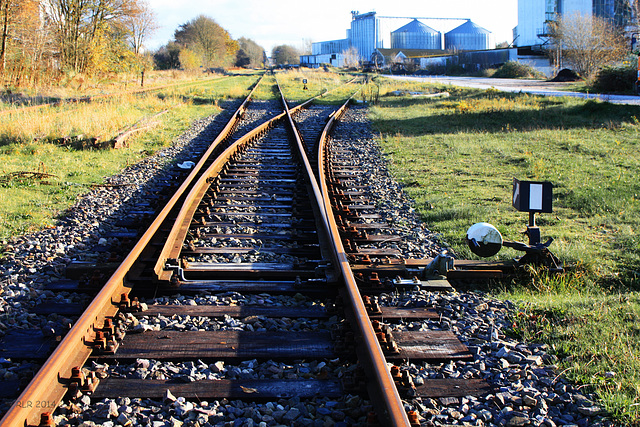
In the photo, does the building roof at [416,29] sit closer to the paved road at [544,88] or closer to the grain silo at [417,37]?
the grain silo at [417,37]

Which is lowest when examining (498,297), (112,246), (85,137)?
(498,297)

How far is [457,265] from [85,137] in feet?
29.5

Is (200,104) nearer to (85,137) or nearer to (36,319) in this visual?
(85,137)

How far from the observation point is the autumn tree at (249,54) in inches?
4523

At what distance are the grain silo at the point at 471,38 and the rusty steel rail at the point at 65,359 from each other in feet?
385

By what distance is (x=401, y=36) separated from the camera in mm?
114875

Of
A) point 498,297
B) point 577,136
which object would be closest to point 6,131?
point 498,297

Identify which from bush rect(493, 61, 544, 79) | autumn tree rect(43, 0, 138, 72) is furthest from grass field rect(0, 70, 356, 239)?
bush rect(493, 61, 544, 79)

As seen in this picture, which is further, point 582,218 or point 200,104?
point 200,104

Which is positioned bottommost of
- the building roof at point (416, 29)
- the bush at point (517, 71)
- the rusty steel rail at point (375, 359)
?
the rusty steel rail at point (375, 359)

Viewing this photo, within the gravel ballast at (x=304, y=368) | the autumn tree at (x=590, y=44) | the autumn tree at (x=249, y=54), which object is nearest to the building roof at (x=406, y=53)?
the autumn tree at (x=249, y=54)

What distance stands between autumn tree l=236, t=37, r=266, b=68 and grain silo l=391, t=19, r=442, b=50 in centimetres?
3249

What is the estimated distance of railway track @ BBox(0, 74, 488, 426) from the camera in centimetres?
258

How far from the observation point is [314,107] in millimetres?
20016
